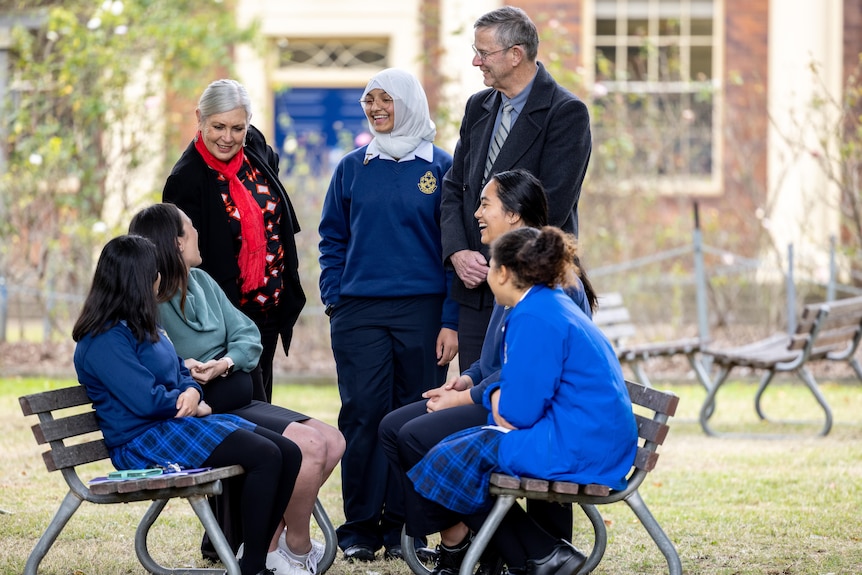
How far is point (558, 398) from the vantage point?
4047mm

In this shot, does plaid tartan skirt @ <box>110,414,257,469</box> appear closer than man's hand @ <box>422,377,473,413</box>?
Yes

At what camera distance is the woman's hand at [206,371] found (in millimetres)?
4508

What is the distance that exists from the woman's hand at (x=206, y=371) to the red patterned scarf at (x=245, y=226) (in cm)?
53

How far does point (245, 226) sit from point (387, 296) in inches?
25.1

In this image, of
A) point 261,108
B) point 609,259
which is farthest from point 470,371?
point 261,108

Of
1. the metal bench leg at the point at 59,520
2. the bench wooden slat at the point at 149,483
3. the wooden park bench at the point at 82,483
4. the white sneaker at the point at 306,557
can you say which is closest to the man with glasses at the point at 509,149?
the white sneaker at the point at 306,557

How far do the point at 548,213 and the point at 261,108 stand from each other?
9856mm

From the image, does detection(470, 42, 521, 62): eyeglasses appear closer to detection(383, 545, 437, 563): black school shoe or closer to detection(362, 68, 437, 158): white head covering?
detection(362, 68, 437, 158): white head covering

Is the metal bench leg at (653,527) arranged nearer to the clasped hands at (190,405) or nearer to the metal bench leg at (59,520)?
the clasped hands at (190,405)

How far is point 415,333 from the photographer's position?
17.1ft

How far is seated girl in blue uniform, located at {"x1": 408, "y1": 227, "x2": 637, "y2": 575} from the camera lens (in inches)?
158

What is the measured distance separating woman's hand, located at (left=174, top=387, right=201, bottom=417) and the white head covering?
1418mm

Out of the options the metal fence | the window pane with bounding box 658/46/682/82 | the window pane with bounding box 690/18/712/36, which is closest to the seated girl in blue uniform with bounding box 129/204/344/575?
the metal fence

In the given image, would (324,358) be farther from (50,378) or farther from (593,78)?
(593,78)
